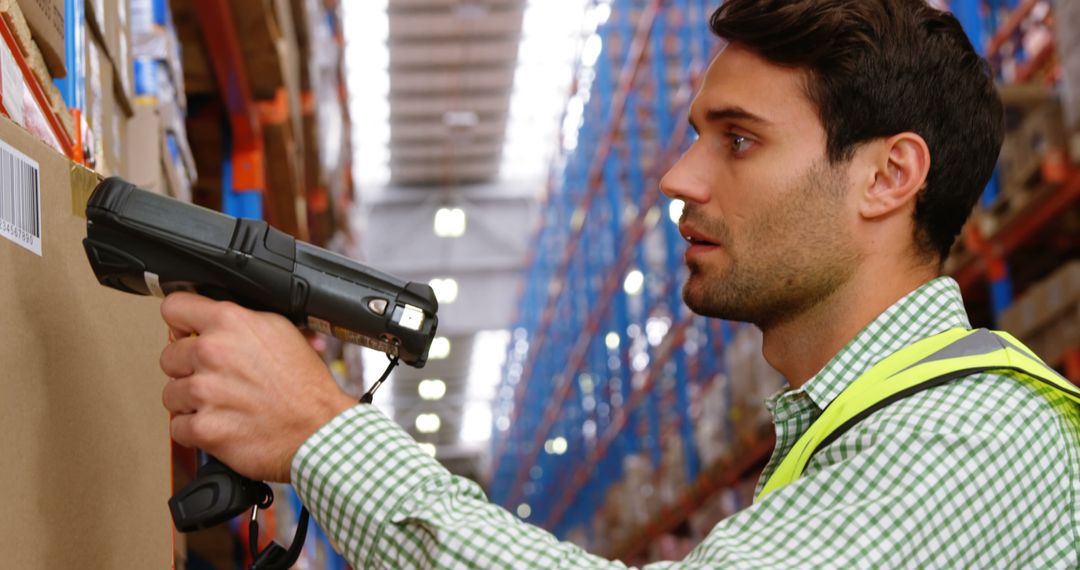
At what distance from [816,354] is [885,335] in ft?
0.55

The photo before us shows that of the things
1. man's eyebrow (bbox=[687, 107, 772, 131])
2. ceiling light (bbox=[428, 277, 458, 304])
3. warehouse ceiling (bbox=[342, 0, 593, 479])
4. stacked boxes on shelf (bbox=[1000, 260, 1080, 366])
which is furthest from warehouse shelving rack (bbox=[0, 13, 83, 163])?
ceiling light (bbox=[428, 277, 458, 304])

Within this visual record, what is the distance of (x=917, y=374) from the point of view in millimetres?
1395

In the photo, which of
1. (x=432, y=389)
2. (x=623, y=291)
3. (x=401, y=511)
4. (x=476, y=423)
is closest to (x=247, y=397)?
(x=401, y=511)

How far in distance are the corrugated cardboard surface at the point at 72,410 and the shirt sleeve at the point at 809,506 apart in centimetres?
26

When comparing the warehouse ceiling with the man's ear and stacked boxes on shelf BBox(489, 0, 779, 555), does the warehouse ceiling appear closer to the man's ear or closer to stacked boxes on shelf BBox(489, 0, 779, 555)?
stacked boxes on shelf BBox(489, 0, 779, 555)

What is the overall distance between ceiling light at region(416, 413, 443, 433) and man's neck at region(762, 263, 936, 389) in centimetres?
3495

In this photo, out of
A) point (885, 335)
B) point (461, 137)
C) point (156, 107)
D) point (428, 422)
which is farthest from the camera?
point (428, 422)

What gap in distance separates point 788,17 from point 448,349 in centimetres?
3061

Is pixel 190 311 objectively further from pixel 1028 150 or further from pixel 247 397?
pixel 1028 150

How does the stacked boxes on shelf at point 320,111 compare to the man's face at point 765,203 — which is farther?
the stacked boxes on shelf at point 320,111

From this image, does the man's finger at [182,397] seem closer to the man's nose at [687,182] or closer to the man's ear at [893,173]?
the man's nose at [687,182]

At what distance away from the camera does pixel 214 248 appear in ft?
4.42

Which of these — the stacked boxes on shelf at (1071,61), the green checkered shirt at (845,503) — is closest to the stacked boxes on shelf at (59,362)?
the green checkered shirt at (845,503)

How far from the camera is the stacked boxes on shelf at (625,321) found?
13.3 meters
